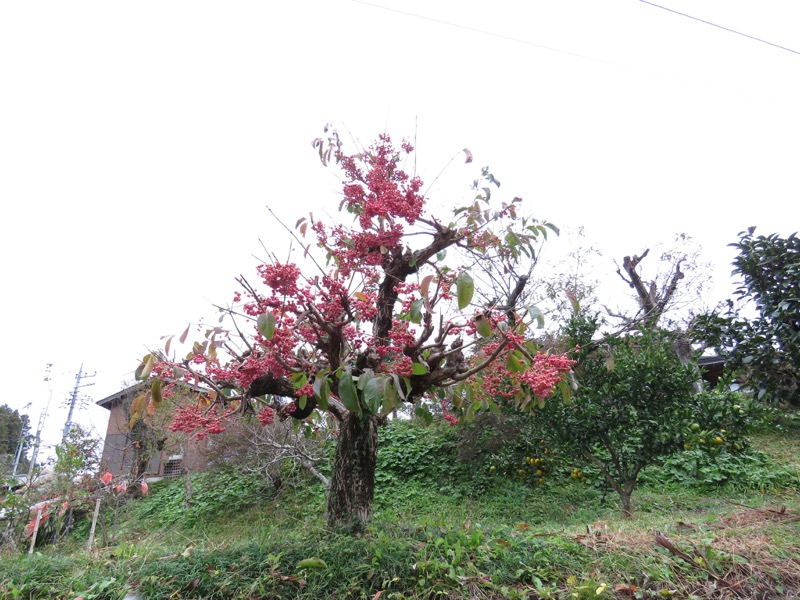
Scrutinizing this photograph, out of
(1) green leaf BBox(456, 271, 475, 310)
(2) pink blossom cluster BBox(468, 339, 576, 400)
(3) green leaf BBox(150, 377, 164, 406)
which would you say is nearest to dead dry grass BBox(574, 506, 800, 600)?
(2) pink blossom cluster BBox(468, 339, 576, 400)

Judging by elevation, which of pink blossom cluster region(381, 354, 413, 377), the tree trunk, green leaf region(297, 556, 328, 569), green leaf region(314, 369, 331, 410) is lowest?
green leaf region(297, 556, 328, 569)

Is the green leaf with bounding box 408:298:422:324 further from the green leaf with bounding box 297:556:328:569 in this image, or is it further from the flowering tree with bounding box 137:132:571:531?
the green leaf with bounding box 297:556:328:569

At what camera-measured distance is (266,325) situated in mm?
2088

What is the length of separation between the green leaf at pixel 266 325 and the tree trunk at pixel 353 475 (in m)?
1.24

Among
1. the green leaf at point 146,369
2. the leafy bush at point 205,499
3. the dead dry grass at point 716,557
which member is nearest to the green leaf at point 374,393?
the green leaf at point 146,369

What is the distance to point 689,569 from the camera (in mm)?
2545

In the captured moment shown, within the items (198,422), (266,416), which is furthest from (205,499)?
(198,422)

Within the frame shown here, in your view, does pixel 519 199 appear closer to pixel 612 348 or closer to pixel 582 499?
pixel 612 348

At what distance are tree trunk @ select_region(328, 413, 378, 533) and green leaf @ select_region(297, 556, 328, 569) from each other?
0.44 meters

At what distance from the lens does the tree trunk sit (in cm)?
312

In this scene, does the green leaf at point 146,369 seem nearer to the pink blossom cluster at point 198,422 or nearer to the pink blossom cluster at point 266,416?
the pink blossom cluster at point 198,422

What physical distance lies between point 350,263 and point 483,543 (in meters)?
1.90

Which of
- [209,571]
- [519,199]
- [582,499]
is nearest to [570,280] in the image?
[582,499]

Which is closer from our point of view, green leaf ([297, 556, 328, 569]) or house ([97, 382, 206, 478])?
green leaf ([297, 556, 328, 569])
